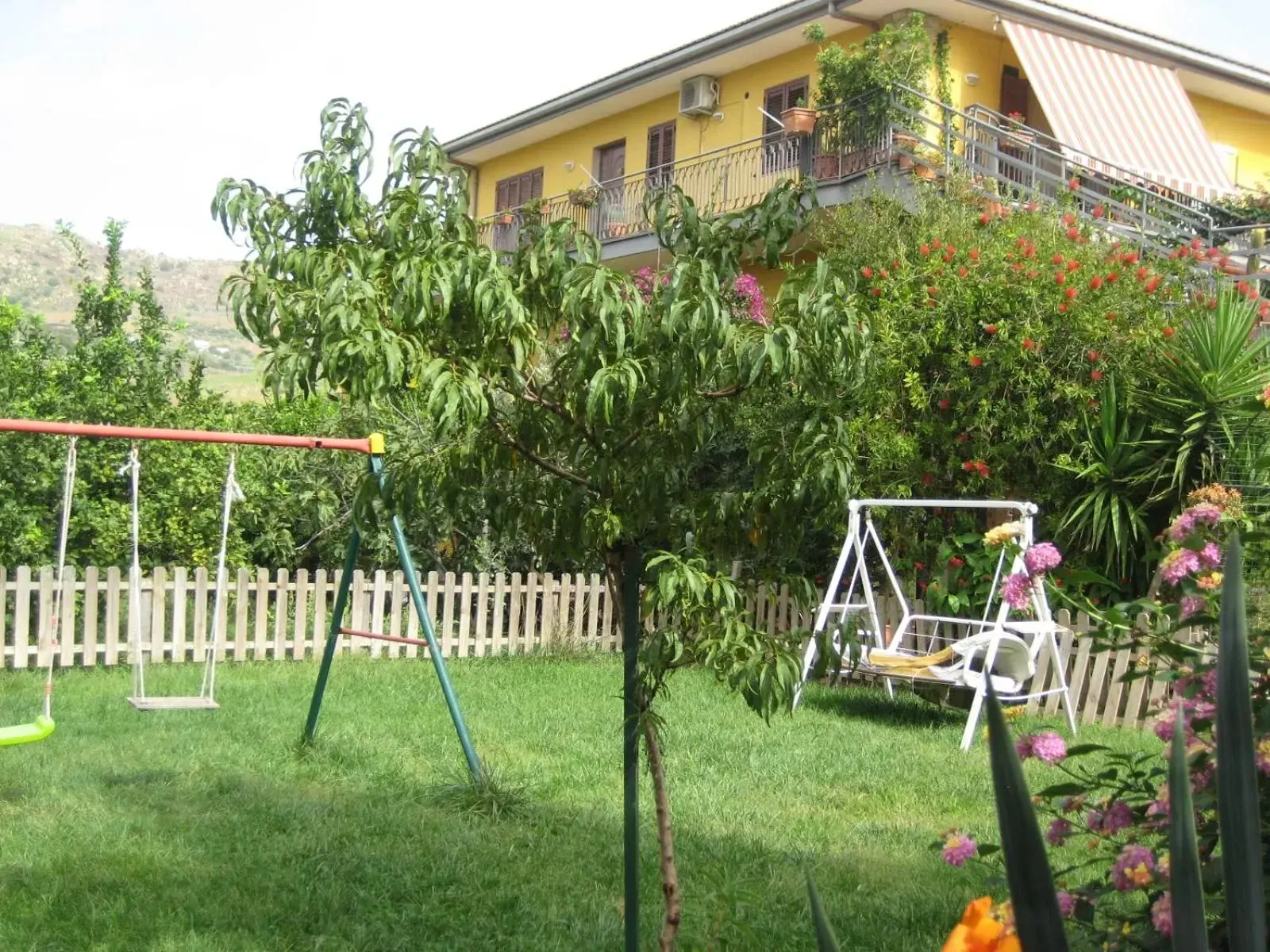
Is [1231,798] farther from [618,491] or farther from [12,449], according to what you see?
[12,449]

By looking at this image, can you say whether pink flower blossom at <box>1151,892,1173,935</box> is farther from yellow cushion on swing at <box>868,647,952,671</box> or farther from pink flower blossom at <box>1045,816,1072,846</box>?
yellow cushion on swing at <box>868,647,952,671</box>

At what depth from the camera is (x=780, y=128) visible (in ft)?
66.4

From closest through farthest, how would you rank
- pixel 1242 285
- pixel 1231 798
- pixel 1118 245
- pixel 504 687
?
1. pixel 1231 798
2. pixel 504 687
3. pixel 1118 245
4. pixel 1242 285

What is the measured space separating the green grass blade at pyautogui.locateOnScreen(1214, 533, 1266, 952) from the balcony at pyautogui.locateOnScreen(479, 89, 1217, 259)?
42.6ft

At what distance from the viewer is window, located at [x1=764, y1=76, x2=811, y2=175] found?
61.4 ft

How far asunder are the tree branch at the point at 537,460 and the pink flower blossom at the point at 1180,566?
5.72 ft

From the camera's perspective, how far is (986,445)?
11.2m

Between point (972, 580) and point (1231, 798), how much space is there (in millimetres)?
10524

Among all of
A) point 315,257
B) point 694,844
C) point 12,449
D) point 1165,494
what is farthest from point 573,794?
point 12,449

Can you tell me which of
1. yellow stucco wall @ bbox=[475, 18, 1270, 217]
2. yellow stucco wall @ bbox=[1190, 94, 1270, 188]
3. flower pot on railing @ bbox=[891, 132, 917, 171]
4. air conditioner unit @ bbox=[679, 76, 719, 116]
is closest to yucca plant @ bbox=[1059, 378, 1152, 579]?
flower pot on railing @ bbox=[891, 132, 917, 171]

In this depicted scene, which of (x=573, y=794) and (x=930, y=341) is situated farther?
(x=930, y=341)

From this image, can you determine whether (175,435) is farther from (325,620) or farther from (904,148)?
(904,148)


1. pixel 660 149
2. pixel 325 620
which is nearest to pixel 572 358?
pixel 325 620

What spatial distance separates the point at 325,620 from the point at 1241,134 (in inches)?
698
